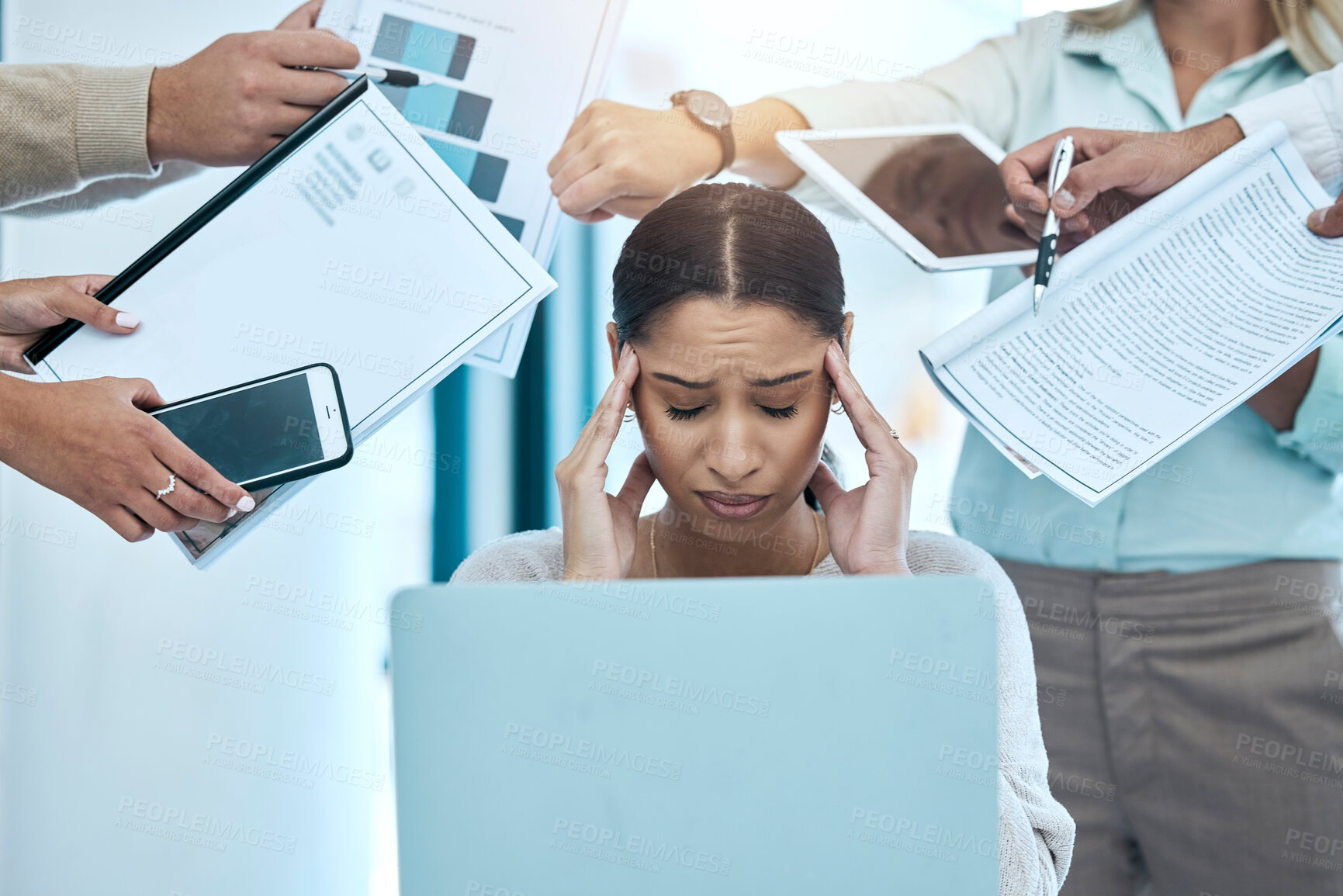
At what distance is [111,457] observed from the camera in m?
1.03

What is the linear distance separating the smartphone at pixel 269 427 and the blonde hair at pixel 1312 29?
144cm

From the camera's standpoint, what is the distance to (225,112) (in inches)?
48.8

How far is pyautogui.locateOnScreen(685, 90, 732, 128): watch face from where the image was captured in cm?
142

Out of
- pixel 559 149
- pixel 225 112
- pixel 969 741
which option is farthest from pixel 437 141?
pixel 969 741

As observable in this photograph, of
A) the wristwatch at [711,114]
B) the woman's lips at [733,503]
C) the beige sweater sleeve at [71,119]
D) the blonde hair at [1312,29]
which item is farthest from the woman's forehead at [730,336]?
the blonde hair at [1312,29]

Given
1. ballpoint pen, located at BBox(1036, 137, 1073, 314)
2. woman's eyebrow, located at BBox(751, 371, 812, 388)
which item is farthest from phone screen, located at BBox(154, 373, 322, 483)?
ballpoint pen, located at BBox(1036, 137, 1073, 314)

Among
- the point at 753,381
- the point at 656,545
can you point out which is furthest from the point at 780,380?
the point at 656,545

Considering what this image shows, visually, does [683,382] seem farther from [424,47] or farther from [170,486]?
[424,47]

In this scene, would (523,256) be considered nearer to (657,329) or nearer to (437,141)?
(657,329)

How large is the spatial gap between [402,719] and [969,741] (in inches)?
13.3

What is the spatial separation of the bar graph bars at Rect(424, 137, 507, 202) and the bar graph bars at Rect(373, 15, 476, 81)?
106mm

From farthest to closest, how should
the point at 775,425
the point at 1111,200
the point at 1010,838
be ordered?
the point at 1111,200, the point at 775,425, the point at 1010,838

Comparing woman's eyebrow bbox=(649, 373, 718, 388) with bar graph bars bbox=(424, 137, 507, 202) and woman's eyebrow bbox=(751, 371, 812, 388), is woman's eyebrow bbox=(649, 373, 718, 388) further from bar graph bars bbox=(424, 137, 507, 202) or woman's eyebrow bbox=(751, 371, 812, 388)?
bar graph bars bbox=(424, 137, 507, 202)

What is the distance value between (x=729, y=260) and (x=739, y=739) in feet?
2.40
